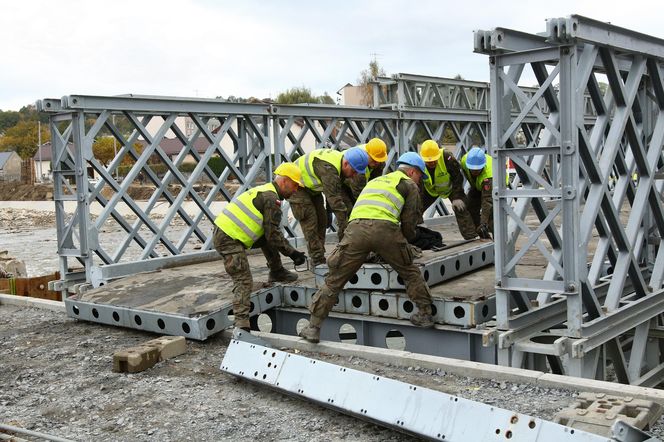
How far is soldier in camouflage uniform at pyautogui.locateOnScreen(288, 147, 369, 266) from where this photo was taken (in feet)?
29.3

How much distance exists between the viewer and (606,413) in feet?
16.2

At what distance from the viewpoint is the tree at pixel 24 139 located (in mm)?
95375

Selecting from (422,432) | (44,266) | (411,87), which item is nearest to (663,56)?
(422,432)

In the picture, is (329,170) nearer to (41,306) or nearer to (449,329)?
Result: (449,329)

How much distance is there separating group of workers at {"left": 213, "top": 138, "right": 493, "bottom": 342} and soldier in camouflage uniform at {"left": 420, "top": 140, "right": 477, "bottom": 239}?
0.01 m

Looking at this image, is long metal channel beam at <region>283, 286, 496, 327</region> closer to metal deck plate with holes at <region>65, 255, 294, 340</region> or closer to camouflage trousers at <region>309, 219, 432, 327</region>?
camouflage trousers at <region>309, 219, 432, 327</region>

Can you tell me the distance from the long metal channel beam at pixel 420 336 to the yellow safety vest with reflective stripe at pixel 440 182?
258 cm

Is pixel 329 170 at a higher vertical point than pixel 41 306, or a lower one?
higher

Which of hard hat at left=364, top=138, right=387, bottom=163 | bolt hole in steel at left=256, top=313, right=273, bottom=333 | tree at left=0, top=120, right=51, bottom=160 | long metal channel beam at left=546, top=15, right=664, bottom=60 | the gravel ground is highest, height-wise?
tree at left=0, top=120, right=51, bottom=160

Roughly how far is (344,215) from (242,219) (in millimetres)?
1499

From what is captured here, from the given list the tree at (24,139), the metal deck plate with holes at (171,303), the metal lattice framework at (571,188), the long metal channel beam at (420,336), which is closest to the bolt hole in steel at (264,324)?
the metal deck plate with holes at (171,303)

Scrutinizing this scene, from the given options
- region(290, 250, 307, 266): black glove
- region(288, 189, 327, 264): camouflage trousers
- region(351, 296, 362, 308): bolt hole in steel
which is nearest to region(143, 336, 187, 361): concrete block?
region(290, 250, 307, 266): black glove

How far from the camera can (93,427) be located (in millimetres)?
5969

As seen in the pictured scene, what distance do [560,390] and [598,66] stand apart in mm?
3209
